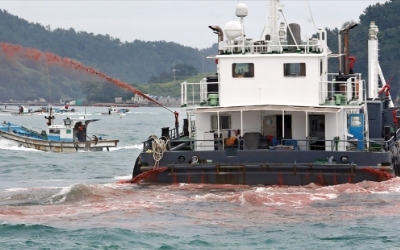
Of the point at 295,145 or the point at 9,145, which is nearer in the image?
the point at 295,145

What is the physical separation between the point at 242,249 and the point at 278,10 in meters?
16.9

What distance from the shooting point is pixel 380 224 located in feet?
107

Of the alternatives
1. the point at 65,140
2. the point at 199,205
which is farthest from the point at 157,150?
the point at 65,140

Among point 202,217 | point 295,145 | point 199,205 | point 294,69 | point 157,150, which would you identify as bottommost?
point 202,217

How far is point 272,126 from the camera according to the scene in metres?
42.4

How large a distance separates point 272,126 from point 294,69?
2.44 m

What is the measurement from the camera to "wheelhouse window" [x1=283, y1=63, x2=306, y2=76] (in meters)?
41.7

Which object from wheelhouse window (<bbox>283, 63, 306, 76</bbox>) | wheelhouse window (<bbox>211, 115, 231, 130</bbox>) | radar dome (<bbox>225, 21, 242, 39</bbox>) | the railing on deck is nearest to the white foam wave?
the railing on deck

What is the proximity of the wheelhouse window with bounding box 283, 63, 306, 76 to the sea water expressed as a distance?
209 inches

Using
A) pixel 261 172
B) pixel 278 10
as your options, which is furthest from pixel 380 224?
pixel 278 10

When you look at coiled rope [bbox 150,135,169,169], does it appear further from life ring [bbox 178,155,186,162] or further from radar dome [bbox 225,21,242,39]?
radar dome [bbox 225,21,242,39]

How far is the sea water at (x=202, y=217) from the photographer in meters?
30.3

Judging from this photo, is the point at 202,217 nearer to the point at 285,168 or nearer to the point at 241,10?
the point at 285,168

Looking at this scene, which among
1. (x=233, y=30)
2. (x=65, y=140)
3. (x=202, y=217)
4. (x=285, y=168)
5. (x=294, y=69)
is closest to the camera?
(x=202, y=217)
